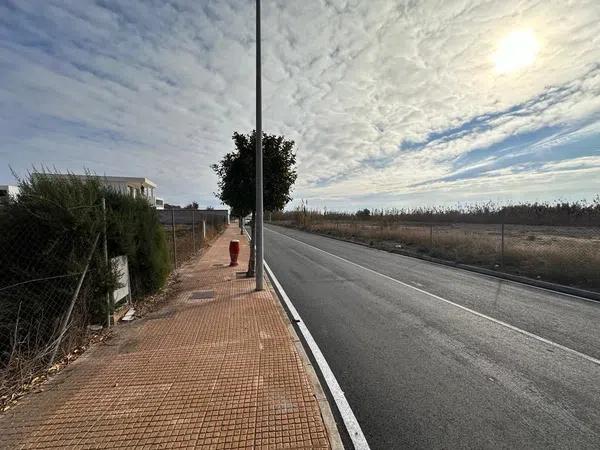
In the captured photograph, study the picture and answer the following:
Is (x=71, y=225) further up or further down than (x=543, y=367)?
further up

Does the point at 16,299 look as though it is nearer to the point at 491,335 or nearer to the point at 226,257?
the point at 491,335

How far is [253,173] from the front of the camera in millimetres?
10164

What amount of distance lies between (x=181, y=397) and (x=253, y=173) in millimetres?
7446

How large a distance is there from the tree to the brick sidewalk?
537 centimetres

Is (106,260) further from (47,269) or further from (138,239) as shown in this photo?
(138,239)

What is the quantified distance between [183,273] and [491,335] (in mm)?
9110

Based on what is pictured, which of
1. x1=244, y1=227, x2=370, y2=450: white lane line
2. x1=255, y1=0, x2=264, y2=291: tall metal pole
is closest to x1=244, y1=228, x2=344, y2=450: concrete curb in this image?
x1=244, y1=227, x2=370, y2=450: white lane line

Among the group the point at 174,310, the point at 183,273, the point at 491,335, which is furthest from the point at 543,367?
the point at 183,273

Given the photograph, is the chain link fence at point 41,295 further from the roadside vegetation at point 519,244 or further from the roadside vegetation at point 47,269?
the roadside vegetation at point 519,244

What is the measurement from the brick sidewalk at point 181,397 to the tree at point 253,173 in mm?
5375

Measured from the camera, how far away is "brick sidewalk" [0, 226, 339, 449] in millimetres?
2896

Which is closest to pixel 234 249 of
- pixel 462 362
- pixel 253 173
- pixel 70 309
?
pixel 253 173

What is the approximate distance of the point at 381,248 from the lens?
20906 millimetres

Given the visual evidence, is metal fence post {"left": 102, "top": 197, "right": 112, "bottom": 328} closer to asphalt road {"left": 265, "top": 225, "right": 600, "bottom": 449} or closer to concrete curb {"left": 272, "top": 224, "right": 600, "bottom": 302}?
asphalt road {"left": 265, "top": 225, "right": 600, "bottom": 449}
